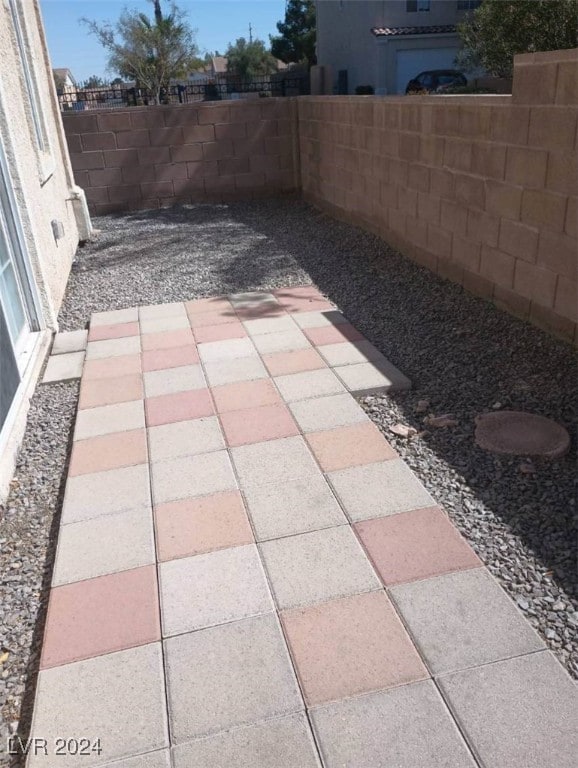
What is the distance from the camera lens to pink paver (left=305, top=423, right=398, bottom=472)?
3486 millimetres

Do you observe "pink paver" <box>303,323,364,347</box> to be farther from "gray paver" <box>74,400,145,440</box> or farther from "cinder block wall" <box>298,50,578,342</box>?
"gray paver" <box>74,400,145,440</box>

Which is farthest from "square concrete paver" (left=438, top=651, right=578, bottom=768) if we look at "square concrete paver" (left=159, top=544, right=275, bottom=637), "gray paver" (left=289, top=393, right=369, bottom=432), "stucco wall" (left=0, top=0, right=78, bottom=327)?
"stucco wall" (left=0, top=0, right=78, bottom=327)

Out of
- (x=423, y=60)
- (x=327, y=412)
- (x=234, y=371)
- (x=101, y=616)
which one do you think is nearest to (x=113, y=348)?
(x=234, y=371)

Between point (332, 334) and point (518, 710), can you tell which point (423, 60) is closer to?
point (332, 334)

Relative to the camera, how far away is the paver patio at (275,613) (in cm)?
202

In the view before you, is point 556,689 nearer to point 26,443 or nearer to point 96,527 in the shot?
point 96,527

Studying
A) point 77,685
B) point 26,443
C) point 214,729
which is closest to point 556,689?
point 214,729

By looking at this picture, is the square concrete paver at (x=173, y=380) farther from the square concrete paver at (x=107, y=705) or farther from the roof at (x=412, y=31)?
the roof at (x=412, y=31)

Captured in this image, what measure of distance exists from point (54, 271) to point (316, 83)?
2385 cm

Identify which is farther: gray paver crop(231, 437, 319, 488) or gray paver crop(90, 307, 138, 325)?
gray paver crop(90, 307, 138, 325)

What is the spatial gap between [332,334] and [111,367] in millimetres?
1755

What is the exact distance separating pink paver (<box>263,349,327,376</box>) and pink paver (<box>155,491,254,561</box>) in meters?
1.59

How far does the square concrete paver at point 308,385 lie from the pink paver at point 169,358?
2.68 ft

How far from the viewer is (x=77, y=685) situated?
7.34ft
